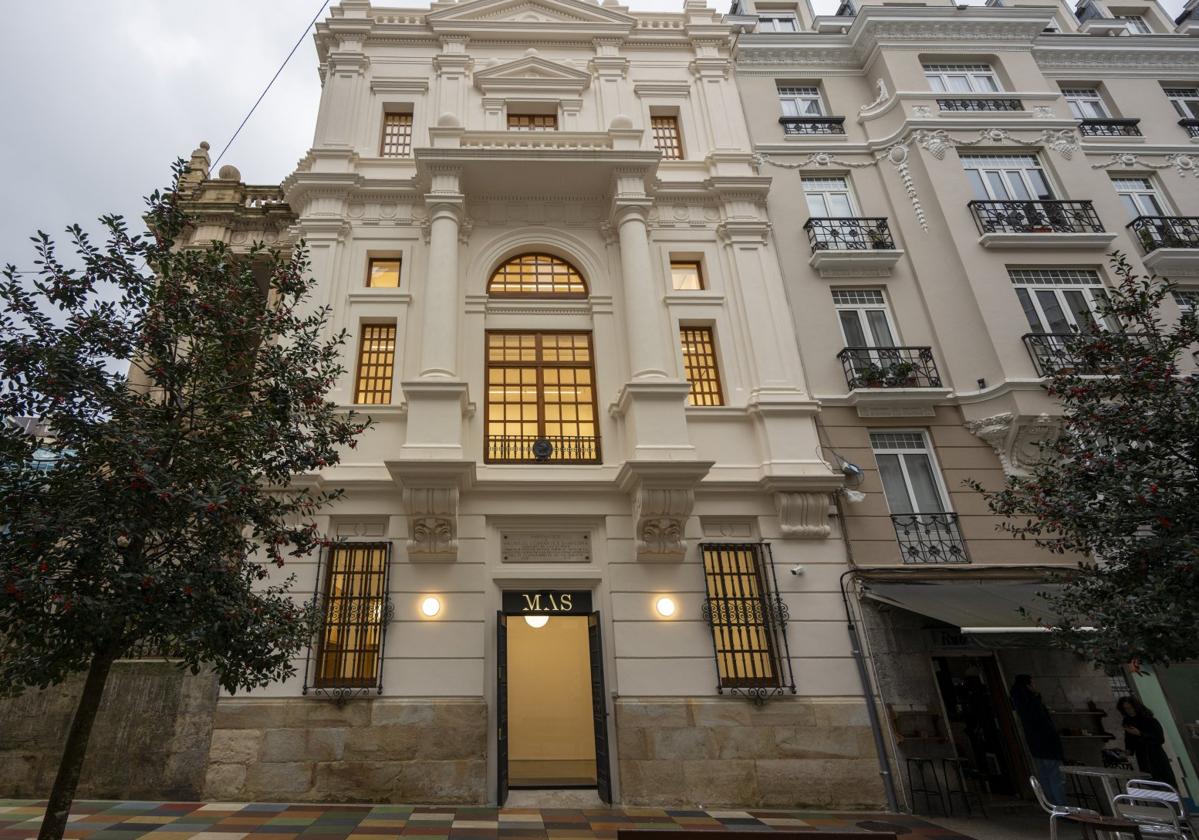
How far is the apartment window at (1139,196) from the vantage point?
15.8 m

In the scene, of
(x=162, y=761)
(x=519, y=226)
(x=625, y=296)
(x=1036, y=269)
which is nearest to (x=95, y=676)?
(x=162, y=761)

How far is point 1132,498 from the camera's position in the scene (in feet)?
24.7

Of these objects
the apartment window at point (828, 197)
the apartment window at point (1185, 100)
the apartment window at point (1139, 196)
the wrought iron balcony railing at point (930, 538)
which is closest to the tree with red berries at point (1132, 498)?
the wrought iron balcony railing at point (930, 538)

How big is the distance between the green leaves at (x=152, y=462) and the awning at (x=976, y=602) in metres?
8.90

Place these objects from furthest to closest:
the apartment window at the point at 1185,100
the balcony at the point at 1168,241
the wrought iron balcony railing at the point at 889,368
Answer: the apartment window at the point at 1185,100 < the balcony at the point at 1168,241 < the wrought iron balcony railing at the point at 889,368

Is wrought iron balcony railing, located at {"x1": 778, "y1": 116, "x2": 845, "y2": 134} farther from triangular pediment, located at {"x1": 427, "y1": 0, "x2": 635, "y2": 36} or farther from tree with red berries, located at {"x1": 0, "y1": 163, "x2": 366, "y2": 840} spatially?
tree with red berries, located at {"x1": 0, "y1": 163, "x2": 366, "y2": 840}

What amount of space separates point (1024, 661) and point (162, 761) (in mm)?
14284

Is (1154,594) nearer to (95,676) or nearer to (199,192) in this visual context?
(95,676)

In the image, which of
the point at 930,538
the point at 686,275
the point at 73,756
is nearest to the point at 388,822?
the point at 73,756

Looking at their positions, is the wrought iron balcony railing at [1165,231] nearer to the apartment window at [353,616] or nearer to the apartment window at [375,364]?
the apartment window at [375,364]

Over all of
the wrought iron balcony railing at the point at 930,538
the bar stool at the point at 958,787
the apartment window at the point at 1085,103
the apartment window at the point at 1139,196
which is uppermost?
the apartment window at the point at 1085,103

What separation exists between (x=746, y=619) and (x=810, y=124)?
1279 cm

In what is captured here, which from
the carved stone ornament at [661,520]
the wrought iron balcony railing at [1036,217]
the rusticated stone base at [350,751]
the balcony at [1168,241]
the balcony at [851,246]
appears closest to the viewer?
the rusticated stone base at [350,751]

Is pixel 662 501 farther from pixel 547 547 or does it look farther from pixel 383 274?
pixel 383 274
